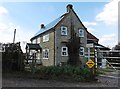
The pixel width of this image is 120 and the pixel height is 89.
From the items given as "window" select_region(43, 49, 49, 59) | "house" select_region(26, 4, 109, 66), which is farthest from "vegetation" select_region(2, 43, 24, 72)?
"window" select_region(43, 49, 49, 59)

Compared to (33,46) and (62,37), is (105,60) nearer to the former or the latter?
(62,37)

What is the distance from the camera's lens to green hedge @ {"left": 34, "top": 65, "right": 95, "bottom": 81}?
12484 millimetres

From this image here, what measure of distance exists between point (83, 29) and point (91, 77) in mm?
25172

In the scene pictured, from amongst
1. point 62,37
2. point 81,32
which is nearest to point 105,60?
point 62,37

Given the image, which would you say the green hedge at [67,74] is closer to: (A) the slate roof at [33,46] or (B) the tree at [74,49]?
(B) the tree at [74,49]

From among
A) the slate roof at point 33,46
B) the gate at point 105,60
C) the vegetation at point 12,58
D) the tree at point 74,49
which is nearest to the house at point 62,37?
the slate roof at point 33,46

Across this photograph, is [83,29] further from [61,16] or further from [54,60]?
[54,60]

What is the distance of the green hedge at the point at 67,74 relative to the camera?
12484 mm

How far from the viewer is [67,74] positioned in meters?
12.9

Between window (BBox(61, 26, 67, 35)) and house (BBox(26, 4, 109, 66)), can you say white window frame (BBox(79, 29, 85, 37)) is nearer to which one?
house (BBox(26, 4, 109, 66))

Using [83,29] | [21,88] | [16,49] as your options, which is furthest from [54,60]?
[21,88]

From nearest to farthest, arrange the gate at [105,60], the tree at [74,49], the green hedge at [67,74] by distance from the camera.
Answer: the green hedge at [67,74], the gate at [105,60], the tree at [74,49]

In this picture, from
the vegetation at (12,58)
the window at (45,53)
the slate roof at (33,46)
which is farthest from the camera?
the slate roof at (33,46)

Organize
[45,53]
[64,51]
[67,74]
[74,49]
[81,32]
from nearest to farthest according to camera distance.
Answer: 1. [67,74]
2. [74,49]
3. [64,51]
4. [81,32]
5. [45,53]
